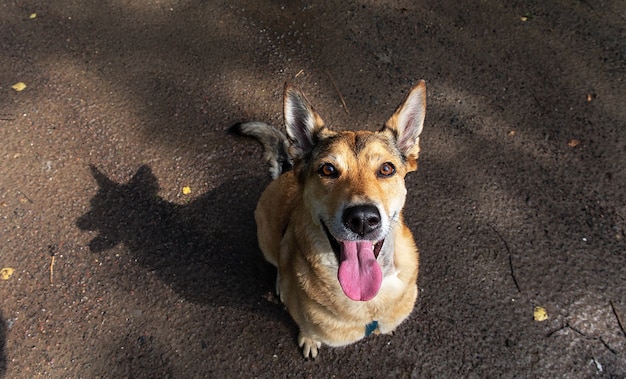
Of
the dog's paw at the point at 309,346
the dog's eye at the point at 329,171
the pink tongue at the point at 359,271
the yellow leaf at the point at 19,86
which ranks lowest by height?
the dog's paw at the point at 309,346

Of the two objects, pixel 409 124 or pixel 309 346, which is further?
pixel 309 346

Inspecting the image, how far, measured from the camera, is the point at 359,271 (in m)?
3.06

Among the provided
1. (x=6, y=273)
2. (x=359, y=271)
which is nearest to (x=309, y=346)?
(x=359, y=271)

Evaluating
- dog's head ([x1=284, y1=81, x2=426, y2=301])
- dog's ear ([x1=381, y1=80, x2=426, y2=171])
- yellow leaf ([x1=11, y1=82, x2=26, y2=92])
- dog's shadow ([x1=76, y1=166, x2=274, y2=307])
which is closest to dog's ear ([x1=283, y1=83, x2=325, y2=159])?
dog's head ([x1=284, y1=81, x2=426, y2=301])

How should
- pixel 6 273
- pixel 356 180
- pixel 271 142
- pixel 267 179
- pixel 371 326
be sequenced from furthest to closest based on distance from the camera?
pixel 267 179
pixel 271 142
pixel 6 273
pixel 371 326
pixel 356 180

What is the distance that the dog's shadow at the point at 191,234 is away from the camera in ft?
14.0

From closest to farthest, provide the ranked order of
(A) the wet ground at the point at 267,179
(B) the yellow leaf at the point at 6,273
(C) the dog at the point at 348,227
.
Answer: (C) the dog at the point at 348,227, (A) the wet ground at the point at 267,179, (B) the yellow leaf at the point at 6,273

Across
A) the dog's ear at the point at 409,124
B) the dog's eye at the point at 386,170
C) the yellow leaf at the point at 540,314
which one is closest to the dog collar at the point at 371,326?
the dog's eye at the point at 386,170

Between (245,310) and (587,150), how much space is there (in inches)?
173

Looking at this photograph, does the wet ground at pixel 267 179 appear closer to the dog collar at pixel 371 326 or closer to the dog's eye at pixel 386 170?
the dog collar at pixel 371 326

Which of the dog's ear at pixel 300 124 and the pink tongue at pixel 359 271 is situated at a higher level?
the dog's ear at pixel 300 124

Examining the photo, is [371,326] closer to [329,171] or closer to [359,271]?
[359,271]

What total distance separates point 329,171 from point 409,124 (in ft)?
2.66

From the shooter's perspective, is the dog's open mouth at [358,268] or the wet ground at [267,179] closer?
the dog's open mouth at [358,268]
